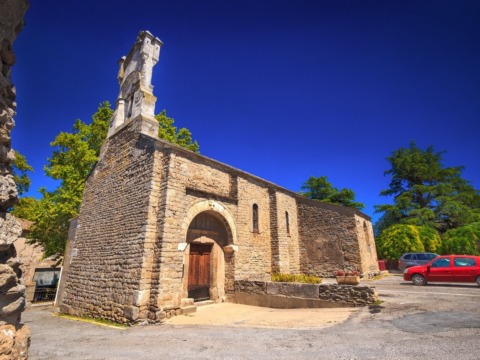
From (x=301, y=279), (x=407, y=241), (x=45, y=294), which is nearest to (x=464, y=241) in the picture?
(x=407, y=241)

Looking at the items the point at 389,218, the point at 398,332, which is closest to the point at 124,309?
the point at 398,332

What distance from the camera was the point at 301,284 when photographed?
345 inches

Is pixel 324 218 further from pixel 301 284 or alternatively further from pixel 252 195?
pixel 301 284

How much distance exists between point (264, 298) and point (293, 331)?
3.73 meters

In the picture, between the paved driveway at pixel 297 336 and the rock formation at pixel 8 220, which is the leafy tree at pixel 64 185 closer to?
the paved driveway at pixel 297 336

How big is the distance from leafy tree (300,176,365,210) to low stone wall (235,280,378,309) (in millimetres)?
20043

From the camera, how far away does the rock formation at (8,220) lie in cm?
207

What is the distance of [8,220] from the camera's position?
86.0 inches

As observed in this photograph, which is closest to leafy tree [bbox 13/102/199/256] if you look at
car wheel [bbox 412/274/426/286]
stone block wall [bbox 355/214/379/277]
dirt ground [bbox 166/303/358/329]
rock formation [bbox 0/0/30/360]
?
dirt ground [bbox 166/303/358/329]

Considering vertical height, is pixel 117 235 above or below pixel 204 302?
above

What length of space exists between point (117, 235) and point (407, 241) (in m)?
20.4

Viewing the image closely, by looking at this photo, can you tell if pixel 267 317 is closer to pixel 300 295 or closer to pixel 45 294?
pixel 300 295

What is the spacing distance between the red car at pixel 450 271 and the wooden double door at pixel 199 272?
31.0 ft

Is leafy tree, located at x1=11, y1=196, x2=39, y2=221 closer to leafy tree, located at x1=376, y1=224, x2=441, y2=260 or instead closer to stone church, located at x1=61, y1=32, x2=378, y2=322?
stone church, located at x1=61, y1=32, x2=378, y2=322
